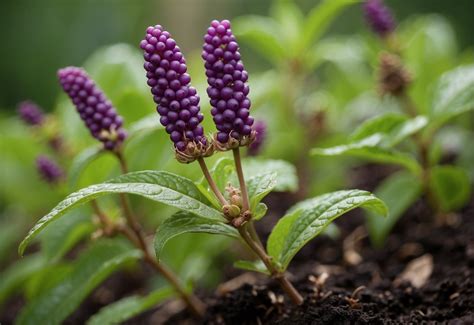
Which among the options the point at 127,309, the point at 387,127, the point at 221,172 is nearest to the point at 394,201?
the point at 387,127

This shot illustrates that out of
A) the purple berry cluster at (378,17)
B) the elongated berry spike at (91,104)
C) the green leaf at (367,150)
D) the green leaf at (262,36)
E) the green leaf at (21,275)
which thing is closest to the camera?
the elongated berry spike at (91,104)

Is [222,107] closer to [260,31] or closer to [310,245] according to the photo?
[310,245]

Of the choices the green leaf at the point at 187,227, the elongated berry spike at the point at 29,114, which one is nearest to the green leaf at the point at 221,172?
the green leaf at the point at 187,227

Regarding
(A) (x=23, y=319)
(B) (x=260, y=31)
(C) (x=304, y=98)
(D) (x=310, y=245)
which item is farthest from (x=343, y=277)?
(C) (x=304, y=98)

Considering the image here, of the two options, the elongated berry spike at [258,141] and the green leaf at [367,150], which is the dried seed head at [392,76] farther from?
the elongated berry spike at [258,141]

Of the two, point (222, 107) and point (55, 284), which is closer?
point (222, 107)

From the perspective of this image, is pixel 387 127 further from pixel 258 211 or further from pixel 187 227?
pixel 187 227
